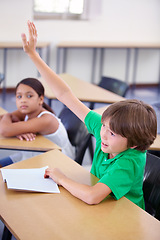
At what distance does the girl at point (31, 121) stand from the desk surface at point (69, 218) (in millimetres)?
812

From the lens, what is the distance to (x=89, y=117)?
1.91m

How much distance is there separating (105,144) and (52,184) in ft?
1.06

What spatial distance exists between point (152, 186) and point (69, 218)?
0.64m

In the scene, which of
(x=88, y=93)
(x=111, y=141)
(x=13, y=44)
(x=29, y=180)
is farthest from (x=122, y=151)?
(x=13, y=44)

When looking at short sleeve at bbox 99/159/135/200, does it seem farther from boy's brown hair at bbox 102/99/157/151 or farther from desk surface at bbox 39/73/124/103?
desk surface at bbox 39/73/124/103

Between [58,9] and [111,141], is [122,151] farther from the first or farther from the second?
[58,9]

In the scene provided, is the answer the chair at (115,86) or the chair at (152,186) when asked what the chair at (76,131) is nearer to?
the chair at (152,186)

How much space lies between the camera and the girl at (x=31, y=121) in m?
2.48

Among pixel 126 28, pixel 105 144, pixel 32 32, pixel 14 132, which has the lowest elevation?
pixel 14 132

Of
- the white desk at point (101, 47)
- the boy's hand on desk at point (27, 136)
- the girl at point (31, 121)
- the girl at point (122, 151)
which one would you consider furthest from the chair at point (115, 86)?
the girl at point (122, 151)

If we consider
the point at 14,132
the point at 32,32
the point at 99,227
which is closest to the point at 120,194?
the point at 99,227

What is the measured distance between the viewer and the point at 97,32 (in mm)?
6648

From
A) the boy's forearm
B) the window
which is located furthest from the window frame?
the boy's forearm

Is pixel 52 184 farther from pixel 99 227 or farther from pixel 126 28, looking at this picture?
pixel 126 28
